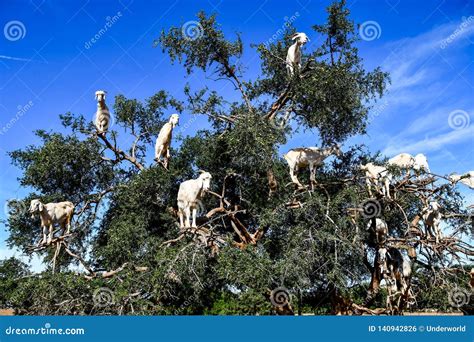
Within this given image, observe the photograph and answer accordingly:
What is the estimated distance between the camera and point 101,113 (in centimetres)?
1359

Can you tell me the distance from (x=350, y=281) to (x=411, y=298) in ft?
7.52

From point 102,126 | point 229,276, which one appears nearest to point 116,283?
point 229,276

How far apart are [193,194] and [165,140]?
2604 mm

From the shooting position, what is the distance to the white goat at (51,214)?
12605mm

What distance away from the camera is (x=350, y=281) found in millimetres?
11617

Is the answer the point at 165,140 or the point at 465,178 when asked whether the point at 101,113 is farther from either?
the point at 465,178

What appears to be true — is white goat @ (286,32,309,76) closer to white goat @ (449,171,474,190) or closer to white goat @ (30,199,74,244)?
white goat @ (449,171,474,190)

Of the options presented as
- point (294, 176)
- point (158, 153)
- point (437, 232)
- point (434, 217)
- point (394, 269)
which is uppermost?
point (158, 153)

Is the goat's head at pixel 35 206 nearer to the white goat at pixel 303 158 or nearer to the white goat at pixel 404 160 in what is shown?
the white goat at pixel 303 158

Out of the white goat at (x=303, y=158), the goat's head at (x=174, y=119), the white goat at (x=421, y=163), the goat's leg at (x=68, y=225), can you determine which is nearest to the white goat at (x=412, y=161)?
the white goat at (x=421, y=163)

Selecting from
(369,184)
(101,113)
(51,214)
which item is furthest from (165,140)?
(369,184)

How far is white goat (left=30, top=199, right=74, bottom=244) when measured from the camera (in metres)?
12.6

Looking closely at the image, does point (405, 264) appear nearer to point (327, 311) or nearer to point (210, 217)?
point (327, 311)

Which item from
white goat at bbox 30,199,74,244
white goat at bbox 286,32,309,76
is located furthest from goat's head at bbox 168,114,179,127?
white goat at bbox 30,199,74,244
